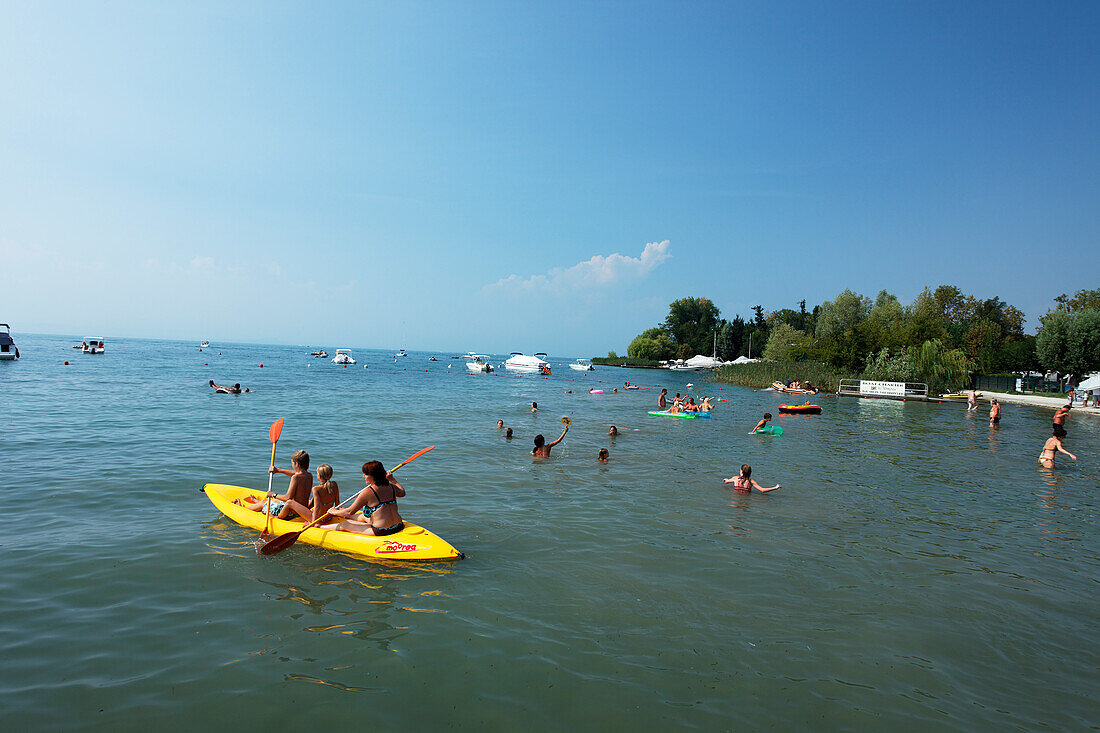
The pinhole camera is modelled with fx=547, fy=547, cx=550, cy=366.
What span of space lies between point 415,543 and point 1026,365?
67306mm

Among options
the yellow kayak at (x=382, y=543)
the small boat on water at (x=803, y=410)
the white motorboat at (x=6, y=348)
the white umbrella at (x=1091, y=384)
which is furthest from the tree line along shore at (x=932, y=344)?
the white motorboat at (x=6, y=348)

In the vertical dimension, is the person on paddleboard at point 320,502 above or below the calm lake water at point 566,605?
above

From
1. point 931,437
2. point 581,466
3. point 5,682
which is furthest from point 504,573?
point 931,437

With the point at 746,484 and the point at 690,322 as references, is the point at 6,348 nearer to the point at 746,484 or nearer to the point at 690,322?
the point at 746,484

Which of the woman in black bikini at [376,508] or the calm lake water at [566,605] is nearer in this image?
the calm lake water at [566,605]

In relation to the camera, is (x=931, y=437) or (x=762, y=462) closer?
(x=762, y=462)

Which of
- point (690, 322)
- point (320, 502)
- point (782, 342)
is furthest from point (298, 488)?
point (690, 322)

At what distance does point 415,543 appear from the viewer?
329 inches

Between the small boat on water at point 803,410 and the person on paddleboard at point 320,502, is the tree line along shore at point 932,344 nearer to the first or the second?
the small boat on water at point 803,410

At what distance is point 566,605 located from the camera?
23.4 feet

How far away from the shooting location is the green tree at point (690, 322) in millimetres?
120312

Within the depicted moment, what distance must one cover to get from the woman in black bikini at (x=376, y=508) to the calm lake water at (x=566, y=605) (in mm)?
572

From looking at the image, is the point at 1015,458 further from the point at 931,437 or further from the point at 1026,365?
the point at 1026,365

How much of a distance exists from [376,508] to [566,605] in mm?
3349
